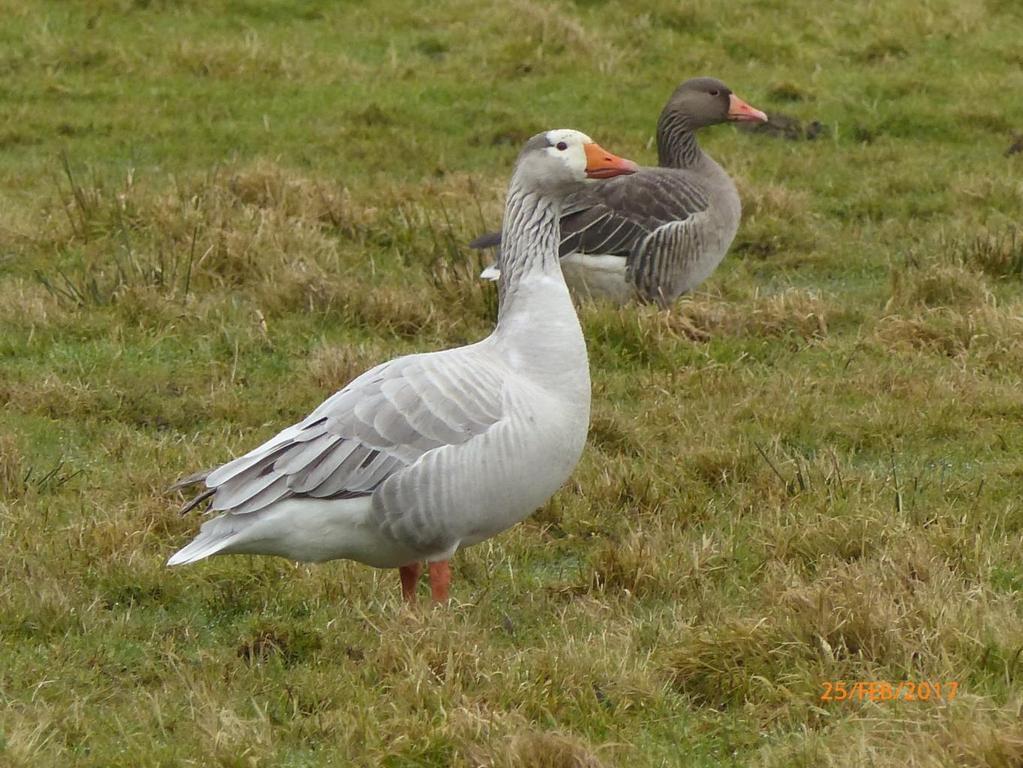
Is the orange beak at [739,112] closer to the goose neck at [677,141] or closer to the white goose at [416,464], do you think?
the goose neck at [677,141]

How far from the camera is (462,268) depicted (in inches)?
356

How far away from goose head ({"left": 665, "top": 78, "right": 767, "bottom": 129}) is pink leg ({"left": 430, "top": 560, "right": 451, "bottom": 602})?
5.44 metres

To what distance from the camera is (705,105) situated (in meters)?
10.2

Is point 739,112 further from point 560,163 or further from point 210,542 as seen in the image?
point 210,542

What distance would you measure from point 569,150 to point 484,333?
294 cm

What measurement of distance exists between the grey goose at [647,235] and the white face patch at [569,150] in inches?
123

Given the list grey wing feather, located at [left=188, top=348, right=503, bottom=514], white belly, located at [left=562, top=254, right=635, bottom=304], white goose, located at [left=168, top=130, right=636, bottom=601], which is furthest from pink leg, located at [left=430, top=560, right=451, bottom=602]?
white belly, located at [left=562, top=254, right=635, bottom=304]

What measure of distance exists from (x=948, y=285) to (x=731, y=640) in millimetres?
4630

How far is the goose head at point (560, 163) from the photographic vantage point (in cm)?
572

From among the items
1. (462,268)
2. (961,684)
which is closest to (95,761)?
(961,684)

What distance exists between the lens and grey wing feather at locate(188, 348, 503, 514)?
5094mm

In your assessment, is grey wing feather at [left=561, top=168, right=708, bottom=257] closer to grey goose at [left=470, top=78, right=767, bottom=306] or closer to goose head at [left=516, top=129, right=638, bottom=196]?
grey goose at [left=470, top=78, right=767, bottom=306]

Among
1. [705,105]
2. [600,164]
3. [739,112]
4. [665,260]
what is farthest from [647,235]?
[600,164]

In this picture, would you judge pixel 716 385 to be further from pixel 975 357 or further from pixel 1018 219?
pixel 1018 219
